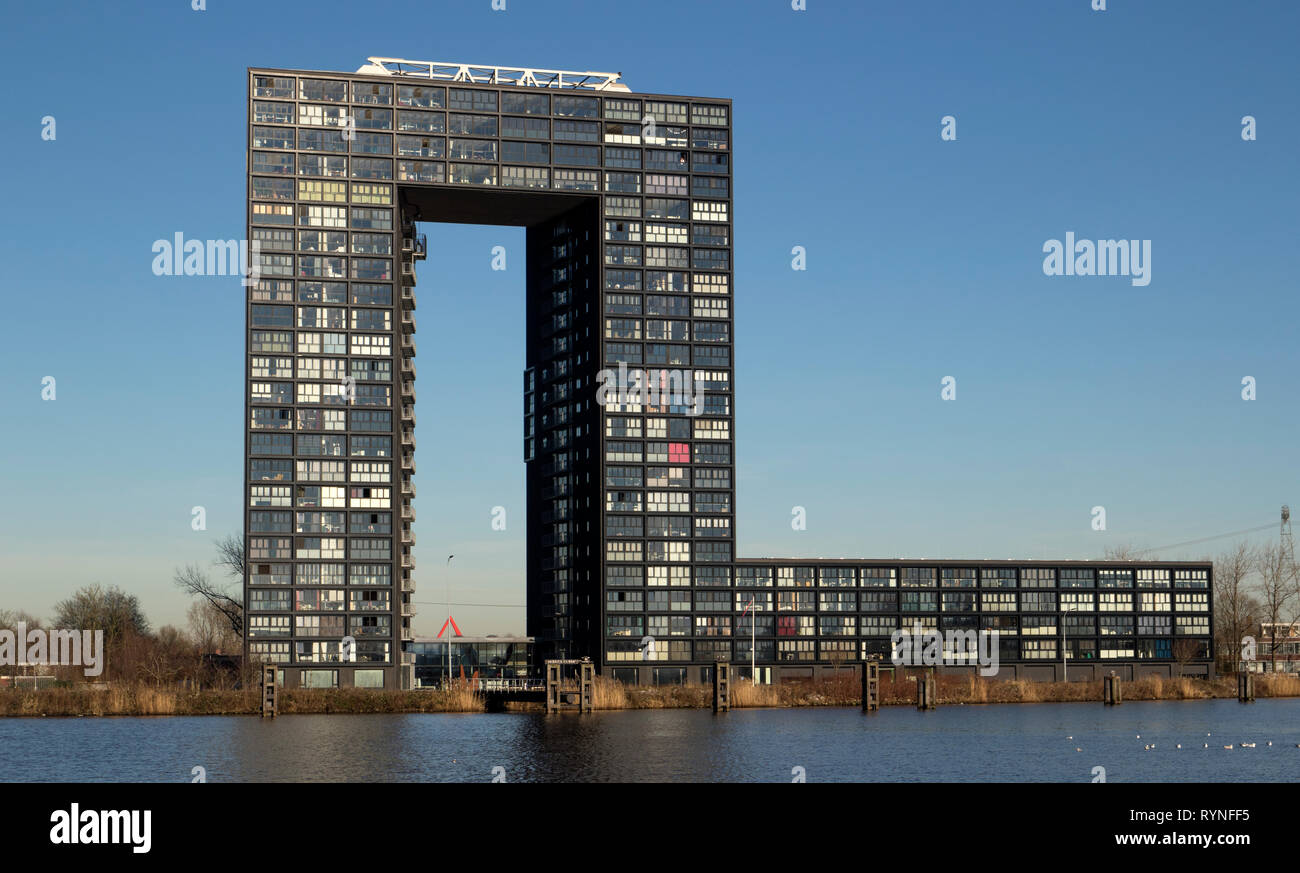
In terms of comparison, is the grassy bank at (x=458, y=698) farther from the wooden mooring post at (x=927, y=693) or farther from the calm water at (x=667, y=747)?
the wooden mooring post at (x=927, y=693)

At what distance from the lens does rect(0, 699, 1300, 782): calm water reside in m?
91.4

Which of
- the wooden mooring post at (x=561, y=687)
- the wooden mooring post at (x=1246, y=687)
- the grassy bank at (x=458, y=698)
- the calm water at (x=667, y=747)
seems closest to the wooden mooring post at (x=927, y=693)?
the calm water at (x=667, y=747)

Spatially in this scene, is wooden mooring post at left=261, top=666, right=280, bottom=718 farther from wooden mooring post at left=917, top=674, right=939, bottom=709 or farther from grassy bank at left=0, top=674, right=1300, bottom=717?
wooden mooring post at left=917, top=674, right=939, bottom=709

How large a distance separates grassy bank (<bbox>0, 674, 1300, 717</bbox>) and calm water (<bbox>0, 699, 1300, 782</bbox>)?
25.7 ft

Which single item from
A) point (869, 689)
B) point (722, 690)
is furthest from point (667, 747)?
point (869, 689)

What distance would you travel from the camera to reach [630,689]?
181 metres

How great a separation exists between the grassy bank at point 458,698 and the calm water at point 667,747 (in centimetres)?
782

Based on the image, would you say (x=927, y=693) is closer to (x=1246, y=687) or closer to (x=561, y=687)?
(x=561, y=687)

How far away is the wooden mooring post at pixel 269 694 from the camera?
158875 mm
